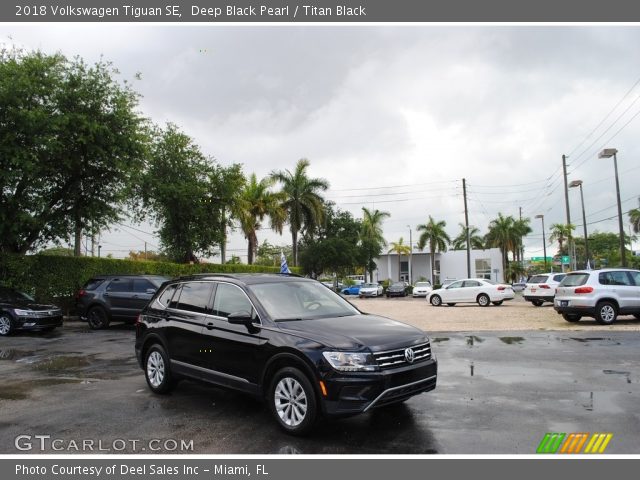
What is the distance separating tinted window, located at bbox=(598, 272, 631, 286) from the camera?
14981 mm

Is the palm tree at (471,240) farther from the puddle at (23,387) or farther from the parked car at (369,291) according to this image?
the puddle at (23,387)

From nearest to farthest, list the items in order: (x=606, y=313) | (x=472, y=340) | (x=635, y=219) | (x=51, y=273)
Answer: (x=472, y=340), (x=606, y=313), (x=51, y=273), (x=635, y=219)

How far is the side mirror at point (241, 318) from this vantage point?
5.82 metres

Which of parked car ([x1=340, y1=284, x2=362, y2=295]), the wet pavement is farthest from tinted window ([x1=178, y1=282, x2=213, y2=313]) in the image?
parked car ([x1=340, y1=284, x2=362, y2=295])

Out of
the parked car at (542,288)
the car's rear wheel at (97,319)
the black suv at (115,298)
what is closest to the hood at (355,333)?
the black suv at (115,298)

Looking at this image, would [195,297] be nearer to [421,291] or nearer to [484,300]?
[484,300]

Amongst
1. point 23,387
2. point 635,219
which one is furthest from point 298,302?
point 635,219

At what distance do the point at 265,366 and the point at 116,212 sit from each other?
18.8 meters

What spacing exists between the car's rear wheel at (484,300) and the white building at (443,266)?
3431 centimetres

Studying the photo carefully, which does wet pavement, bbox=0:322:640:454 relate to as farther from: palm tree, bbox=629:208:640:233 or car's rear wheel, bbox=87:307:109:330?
palm tree, bbox=629:208:640:233

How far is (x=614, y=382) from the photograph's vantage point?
747cm

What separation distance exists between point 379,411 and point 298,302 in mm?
1687

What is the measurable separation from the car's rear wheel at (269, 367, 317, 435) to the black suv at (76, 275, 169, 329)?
39.0 feet

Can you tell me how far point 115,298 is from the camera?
16688mm
